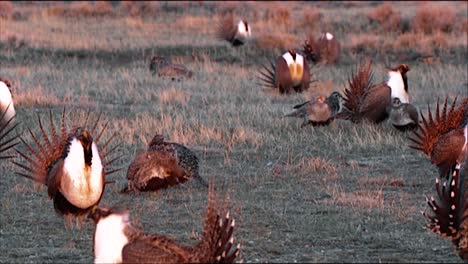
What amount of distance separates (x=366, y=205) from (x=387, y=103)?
10.3 feet

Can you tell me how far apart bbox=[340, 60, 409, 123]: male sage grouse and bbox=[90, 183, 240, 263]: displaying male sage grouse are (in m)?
5.03

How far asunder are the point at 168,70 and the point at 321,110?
14.0ft

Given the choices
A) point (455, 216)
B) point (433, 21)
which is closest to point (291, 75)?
point (455, 216)

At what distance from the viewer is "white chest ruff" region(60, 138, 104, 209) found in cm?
537

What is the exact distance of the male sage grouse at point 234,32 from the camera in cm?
1596

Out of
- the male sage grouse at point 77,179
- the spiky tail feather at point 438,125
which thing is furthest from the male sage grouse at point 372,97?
the male sage grouse at point 77,179

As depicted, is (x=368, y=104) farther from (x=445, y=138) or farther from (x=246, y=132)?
(x=445, y=138)

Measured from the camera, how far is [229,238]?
3762 millimetres

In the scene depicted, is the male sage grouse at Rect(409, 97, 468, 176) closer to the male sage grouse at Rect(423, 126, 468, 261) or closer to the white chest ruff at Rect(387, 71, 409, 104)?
the male sage grouse at Rect(423, 126, 468, 261)

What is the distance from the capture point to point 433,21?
18.3m

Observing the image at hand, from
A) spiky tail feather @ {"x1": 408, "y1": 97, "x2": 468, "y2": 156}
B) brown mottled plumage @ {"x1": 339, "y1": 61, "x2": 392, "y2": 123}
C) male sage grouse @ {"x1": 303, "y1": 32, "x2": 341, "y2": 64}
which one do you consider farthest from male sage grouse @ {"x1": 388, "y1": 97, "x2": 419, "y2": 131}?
male sage grouse @ {"x1": 303, "y1": 32, "x2": 341, "y2": 64}

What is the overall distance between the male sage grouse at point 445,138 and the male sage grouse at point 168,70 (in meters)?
5.87

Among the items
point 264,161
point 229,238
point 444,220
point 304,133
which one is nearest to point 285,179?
point 264,161

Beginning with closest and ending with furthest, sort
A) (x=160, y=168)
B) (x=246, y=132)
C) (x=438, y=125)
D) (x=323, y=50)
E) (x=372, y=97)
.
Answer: (x=160, y=168) → (x=438, y=125) → (x=246, y=132) → (x=372, y=97) → (x=323, y=50)
